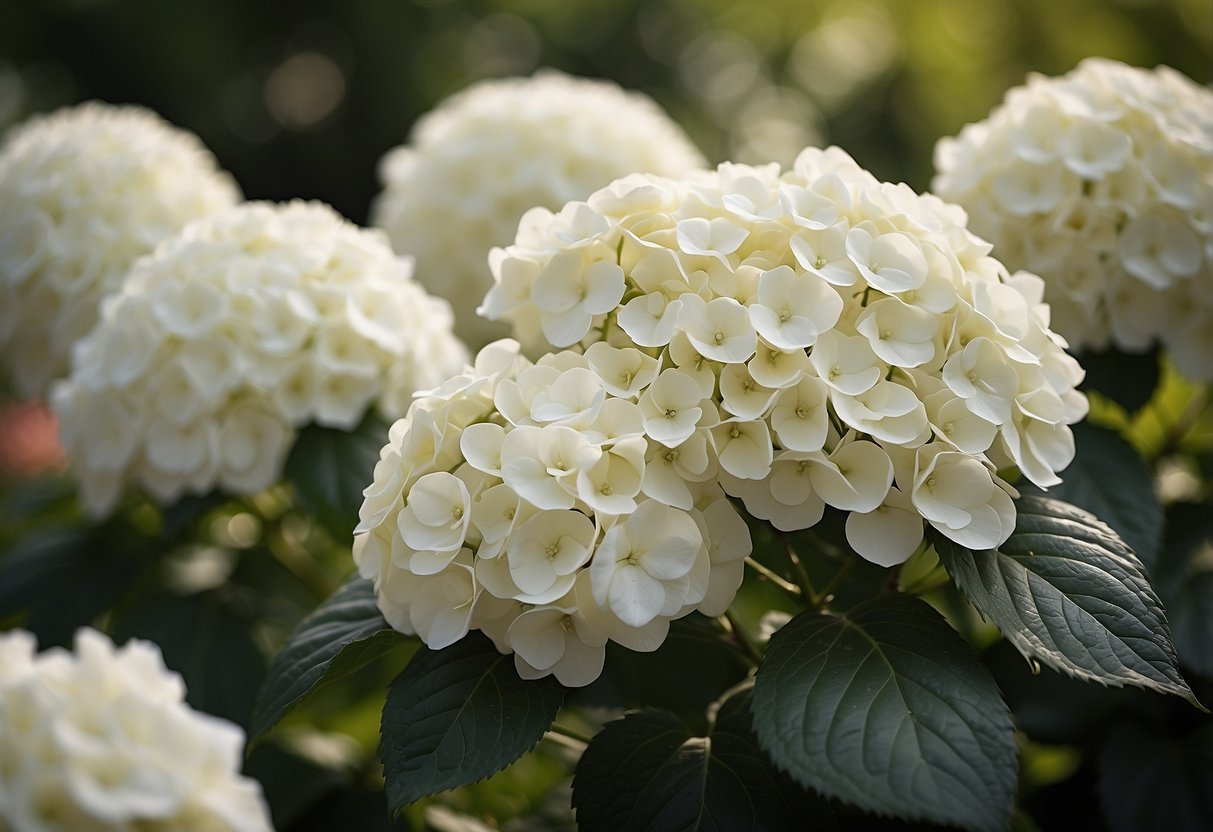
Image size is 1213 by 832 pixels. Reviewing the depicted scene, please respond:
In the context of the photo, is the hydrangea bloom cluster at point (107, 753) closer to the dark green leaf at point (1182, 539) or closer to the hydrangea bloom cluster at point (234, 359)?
the hydrangea bloom cluster at point (234, 359)

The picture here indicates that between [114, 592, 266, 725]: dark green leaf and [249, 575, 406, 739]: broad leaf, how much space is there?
319 mm

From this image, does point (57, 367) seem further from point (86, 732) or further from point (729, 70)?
point (729, 70)

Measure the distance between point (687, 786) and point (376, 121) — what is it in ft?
14.9

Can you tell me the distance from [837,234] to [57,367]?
1.13 m

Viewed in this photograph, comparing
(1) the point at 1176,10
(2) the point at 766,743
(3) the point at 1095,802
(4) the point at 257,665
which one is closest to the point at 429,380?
(4) the point at 257,665

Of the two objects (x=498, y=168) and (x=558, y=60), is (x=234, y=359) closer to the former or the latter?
(x=498, y=168)

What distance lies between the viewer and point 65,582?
1245mm

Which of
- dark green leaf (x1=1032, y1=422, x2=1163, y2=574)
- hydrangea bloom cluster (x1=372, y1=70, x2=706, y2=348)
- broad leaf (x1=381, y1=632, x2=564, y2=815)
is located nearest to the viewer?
broad leaf (x1=381, y1=632, x2=564, y2=815)

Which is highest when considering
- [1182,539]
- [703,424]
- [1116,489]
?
[703,424]

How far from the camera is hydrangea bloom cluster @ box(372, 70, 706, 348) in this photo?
155cm

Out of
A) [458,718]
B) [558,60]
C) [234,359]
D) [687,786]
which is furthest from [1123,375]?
[558,60]

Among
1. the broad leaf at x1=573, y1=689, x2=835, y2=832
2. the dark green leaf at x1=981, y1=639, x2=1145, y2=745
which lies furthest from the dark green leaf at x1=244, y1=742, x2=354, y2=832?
the dark green leaf at x1=981, y1=639, x2=1145, y2=745

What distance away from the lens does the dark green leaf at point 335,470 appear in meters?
1.05

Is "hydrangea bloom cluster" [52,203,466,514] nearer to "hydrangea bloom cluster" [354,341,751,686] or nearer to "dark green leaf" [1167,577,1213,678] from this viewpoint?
"hydrangea bloom cluster" [354,341,751,686]
